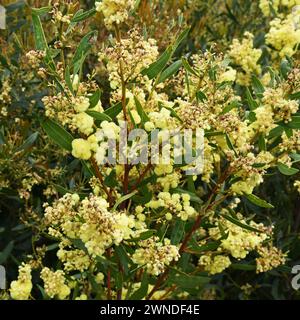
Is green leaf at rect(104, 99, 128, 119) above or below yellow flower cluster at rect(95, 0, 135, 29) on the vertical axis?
below

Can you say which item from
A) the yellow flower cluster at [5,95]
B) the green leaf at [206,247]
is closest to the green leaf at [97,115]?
the green leaf at [206,247]

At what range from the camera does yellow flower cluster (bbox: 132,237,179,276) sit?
5.66 feet

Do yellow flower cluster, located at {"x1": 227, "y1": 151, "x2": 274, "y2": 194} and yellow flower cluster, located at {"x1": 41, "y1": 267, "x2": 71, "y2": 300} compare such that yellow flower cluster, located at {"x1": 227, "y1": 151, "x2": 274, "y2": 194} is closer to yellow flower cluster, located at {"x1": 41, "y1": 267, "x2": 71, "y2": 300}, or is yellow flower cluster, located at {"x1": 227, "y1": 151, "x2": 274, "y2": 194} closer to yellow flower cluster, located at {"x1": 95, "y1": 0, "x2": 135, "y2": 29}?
yellow flower cluster, located at {"x1": 95, "y1": 0, "x2": 135, "y2": 29}

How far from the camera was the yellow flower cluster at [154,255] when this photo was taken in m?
1.73

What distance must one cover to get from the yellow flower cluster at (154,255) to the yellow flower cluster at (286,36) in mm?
1283

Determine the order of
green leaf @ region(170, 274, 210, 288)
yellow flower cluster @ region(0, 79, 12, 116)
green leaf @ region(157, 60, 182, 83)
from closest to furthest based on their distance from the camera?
green leaf @ region(157, 60, 182, 83)
green leaf @ region(170, 274, 210, 288)
yellow flower cluster @ region(0, 79, 12, 116)

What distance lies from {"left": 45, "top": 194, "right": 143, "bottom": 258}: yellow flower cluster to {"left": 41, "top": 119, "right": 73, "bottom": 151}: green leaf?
0.55 feet

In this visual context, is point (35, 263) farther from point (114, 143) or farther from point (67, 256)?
point (114, 143)

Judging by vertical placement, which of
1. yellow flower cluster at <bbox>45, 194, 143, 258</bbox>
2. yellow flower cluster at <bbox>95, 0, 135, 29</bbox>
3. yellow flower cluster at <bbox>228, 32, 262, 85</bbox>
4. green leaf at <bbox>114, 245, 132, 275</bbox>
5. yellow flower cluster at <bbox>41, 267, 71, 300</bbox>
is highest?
yellow flower cluster at <bbox>95, 0, 135, 29</bbox>

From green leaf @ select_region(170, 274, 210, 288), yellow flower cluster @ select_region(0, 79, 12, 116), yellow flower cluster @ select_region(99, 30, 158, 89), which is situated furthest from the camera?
yellow flower cluster @ select_region(0, 79, 12, 116)

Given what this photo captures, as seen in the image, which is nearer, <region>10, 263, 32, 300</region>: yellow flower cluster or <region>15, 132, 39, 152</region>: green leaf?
<region>10, 263, 32, 300</region>: yellow flower cluster

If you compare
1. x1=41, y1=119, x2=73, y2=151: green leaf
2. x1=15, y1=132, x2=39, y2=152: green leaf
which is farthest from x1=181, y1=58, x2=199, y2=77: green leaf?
x1=15, y1=132, x2=39, y2=152: green leaf
